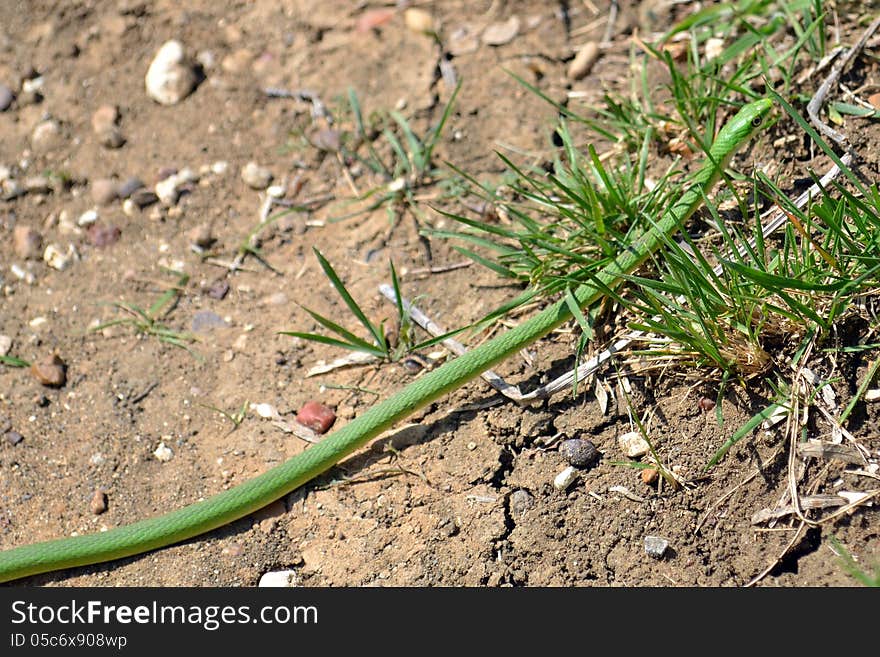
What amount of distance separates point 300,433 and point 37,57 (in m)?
2.80

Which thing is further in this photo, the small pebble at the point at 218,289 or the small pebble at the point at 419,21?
the small pebble at the point at 419,21

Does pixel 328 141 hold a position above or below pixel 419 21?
below

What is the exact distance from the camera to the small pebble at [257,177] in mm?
4227

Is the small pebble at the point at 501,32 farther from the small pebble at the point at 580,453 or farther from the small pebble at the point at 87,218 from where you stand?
the small pebble at the point at 580,453

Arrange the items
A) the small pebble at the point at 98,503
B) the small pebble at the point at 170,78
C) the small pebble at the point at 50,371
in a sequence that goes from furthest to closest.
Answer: the small pebble at the point at 170,78
the small pebble at the point at 50,371
the small pebble at the point at 98,503

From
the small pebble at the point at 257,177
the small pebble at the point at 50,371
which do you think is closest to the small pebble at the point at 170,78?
the small pebble at the point at 257,177

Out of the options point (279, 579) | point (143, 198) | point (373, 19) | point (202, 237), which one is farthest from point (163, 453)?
point (373, 19)

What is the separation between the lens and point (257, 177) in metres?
4.23

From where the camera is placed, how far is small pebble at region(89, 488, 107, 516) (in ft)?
11.1

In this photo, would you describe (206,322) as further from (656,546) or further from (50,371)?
(656,546)

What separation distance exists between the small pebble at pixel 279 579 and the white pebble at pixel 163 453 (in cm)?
68

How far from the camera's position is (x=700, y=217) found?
342 cm

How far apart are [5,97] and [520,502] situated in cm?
350

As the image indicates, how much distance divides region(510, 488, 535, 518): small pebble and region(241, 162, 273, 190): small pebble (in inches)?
81.2
